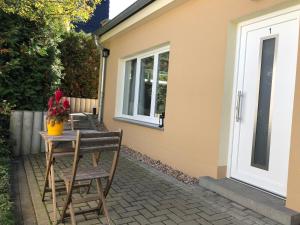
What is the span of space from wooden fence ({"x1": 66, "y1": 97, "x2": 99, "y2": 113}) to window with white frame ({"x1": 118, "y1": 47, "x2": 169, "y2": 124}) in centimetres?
292

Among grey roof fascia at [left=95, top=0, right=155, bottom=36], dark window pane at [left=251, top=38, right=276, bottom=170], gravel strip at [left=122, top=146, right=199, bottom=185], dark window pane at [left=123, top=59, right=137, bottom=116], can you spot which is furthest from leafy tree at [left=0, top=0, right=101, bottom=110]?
dark window pane at [left=251, top=38, right=276, bottom=170]

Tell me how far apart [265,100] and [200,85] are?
1217 millimetres

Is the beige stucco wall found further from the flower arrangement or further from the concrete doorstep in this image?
the flower arrangement

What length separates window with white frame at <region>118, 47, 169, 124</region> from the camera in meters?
6.70

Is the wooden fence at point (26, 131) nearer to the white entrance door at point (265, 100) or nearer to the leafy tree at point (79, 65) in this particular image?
the white entrance door at point (265, 100)

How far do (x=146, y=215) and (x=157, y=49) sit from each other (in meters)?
4.30

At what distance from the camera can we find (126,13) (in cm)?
726

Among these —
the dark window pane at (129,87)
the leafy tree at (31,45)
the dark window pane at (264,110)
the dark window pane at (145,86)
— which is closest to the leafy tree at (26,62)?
the leafy tree at (31,45)

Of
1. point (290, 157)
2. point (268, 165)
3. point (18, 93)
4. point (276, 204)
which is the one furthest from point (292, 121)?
point (18, 93)

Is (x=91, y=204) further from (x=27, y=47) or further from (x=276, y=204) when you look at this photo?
(x=27, y=47)

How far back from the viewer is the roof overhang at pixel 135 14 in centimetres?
600

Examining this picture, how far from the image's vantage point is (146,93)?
7457mm

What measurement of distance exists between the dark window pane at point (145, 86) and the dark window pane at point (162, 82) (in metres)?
0.41

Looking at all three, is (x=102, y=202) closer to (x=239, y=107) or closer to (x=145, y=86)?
(x=239, y=107)
